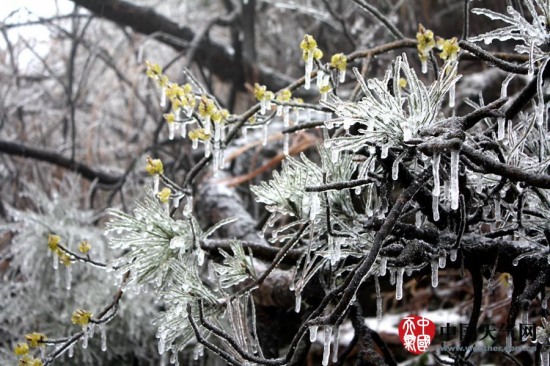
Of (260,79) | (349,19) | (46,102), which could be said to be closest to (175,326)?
(260,79)

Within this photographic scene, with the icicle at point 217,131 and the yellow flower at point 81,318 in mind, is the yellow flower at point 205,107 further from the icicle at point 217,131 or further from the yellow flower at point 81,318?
the yellow flower at point 81,318

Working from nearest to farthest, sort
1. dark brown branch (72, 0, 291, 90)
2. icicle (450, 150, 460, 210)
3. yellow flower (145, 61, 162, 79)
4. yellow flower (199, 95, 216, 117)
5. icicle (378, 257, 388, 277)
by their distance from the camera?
icicle (450, 150, 460, 210), icicle (378, 257, 388, 277), yellow flower (199, 95, 216, 117), yellow flower (145, 61, 162, 79), dark brown branch (72, 0, 291, 90)

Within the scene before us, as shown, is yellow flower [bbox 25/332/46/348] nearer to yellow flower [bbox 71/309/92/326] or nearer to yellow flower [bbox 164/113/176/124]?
yellow flower [bbox 71/309/92/326]

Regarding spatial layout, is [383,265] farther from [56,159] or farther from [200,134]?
[56,159]

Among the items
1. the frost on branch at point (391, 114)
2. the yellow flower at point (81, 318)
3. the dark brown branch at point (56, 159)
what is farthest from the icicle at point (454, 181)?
the dark brown branch at point (56, 159)

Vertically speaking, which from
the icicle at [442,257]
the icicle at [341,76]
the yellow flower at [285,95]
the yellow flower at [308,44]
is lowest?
the icicle at [442,257]

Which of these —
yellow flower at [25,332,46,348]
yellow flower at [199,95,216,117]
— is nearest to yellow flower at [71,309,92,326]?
yellow flower at [25,332,46,348]

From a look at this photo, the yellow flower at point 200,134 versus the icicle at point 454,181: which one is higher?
the yellow flower at point 200,134

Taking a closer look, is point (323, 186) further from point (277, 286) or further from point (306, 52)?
point (277, 286)

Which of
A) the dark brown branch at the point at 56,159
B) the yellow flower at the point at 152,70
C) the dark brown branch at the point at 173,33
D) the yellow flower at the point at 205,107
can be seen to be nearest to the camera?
the yellow flower at the point at 205,107

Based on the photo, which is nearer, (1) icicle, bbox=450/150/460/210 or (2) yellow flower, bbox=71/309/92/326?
(1) icicle, bbox=450/150/460/210

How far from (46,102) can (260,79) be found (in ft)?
4.15

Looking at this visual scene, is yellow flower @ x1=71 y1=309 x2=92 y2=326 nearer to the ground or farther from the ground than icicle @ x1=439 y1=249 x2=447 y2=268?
nearer to the ground

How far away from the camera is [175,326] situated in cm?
86
